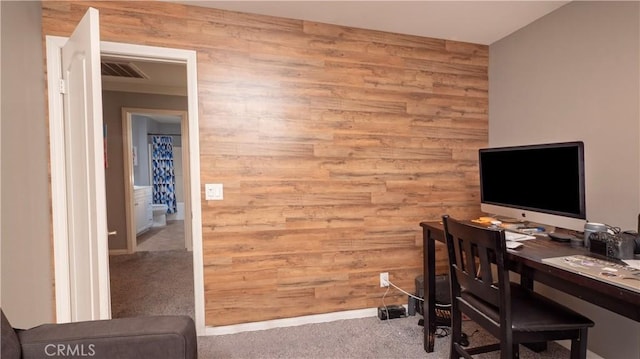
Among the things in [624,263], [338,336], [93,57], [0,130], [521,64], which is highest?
[521,64]

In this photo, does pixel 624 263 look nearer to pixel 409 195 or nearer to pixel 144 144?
pixel 409 195

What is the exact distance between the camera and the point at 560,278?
53.8 inches

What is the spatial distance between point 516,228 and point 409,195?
889mm

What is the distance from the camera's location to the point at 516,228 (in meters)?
2.12

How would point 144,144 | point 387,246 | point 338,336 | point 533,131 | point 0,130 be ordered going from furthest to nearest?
point 144,144 → point 387,246 → point 533,131 → point 338,336 → point 0,130

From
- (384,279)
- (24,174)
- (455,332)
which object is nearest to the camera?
(24,174)

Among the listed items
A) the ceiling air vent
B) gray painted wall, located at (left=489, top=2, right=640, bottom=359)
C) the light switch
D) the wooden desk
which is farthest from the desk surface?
the ceiling air vent

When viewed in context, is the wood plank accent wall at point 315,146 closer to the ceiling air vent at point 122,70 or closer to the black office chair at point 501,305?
the black office chair at point 501,305

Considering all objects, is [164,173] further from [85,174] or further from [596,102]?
[596,102]

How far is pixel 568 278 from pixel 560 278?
0.06 meters

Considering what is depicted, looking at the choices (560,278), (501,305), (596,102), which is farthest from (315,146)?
(596,102)

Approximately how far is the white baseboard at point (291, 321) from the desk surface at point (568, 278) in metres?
1.44

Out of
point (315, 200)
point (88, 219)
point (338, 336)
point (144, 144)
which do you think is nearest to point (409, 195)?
point (315, 200)

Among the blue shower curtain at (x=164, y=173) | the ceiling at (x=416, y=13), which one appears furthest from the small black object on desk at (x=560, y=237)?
the blue shower curtain at (x=164, y=173)
